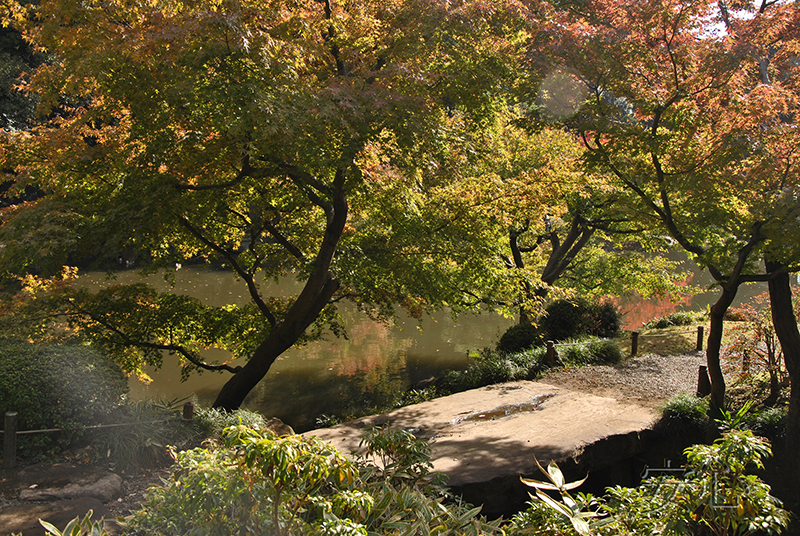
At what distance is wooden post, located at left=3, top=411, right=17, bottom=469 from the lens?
4.96 m

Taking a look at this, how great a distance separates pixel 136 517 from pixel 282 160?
5.06 metres

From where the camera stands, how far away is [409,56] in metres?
7.58

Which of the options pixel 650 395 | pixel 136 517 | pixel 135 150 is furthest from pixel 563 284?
pixel 136 517

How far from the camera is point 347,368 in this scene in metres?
13.6

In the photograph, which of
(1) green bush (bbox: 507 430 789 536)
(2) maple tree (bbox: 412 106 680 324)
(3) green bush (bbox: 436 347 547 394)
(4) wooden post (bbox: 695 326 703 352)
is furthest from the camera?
(4) wooden post (bbox: 695 326 703 352)

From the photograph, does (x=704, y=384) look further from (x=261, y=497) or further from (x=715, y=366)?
(x=261, y=497)

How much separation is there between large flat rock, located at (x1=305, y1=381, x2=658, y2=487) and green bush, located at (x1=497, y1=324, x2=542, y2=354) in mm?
2636

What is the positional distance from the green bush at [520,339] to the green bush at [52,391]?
8.17 m

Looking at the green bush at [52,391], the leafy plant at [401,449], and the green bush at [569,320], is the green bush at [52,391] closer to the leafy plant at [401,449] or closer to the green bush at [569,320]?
the leafy plant at [401,449]

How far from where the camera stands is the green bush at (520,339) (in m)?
11.9

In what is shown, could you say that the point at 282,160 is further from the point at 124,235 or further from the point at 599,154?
the point at 599,154

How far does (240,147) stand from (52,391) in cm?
320

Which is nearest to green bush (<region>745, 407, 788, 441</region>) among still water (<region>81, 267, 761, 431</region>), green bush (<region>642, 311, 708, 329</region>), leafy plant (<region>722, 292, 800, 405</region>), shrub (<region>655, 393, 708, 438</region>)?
shrub (<region>655, 393, 708, 438</region>)

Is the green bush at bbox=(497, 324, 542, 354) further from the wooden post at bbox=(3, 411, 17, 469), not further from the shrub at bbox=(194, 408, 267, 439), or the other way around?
the wooden post at bbox=(3, 411, 17, 469)
